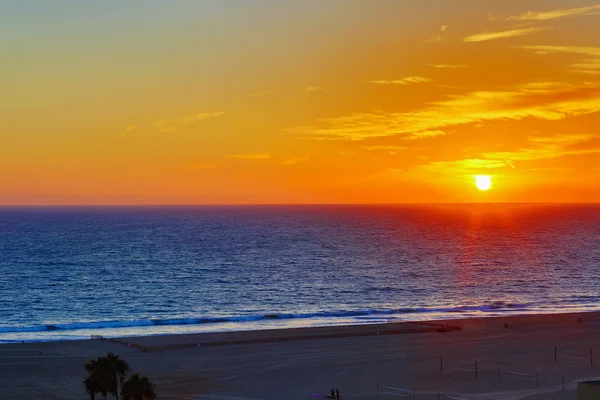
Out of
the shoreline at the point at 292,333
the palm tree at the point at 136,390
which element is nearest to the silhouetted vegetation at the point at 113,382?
the palm tree at the point at 136,390

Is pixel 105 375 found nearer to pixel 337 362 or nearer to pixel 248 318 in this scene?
pixel 337 362

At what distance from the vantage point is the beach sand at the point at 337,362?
157ft

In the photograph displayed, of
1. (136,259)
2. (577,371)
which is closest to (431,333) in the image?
(577,371)

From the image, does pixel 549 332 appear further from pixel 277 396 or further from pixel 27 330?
pixel 27 330

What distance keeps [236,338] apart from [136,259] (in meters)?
83.2

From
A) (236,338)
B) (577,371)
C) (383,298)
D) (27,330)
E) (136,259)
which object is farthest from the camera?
(136,259)

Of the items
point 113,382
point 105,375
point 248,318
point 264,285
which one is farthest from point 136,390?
Result: point 264,285

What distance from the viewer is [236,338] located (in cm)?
6500

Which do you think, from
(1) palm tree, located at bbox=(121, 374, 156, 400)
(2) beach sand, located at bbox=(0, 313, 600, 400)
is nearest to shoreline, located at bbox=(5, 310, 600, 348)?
(2) beach sand, located at bbox=(0, 313, 600, 400)

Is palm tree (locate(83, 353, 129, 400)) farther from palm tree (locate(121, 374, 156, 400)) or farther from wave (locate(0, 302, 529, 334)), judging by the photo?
wave (locate(0, 302, 529, 334))

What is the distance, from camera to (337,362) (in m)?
56.0

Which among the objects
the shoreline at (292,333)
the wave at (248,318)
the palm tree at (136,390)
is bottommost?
the wave at (248,318)

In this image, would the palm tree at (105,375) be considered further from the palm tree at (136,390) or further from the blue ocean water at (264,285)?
the blue ocean water at (264,285)

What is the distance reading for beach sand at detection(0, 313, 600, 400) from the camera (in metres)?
47.8
